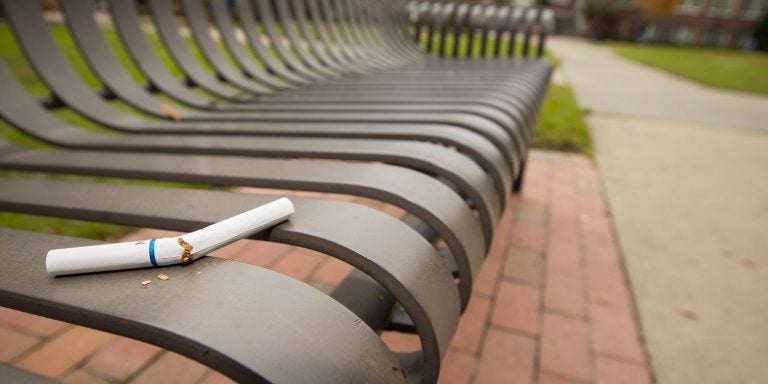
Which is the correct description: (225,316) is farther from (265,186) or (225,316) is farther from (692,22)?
(692,22)

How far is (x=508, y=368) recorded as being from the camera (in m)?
1.46

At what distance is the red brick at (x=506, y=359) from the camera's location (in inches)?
56.1

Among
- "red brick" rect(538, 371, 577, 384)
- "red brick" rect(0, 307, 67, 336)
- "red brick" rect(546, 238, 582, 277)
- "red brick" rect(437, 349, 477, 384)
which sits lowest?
"red brick" rect(0, 307, 67, 336)

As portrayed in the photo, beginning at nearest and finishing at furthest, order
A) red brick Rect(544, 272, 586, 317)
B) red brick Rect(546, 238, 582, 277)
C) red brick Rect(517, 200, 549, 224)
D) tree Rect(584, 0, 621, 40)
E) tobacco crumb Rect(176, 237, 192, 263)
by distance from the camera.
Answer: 1. tobacco crumb Rect(176, 237, 192, 263)
2. red brick Rect(544, 272, 586, 317)
3. red brick Rect(546, 238, 582, 277)
4. red brick Rect(517, 200, 549, 224)
5. tree Rect(584, 0, 621, 40)

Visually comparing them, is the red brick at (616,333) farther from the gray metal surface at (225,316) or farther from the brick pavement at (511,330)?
the gray metal surface at (225,316)

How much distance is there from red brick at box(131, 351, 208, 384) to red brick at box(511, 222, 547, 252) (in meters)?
1.46

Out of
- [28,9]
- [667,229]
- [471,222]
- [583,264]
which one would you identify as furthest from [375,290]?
[667,229]

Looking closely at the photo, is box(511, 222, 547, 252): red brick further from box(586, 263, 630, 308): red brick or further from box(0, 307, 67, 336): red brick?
box(0, 307, 67, 336): red brick

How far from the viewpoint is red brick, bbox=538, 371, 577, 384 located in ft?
4.63

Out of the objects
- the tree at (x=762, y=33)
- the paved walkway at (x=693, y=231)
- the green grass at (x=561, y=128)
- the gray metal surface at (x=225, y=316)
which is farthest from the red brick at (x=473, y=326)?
the tree at (x=762, y=33)

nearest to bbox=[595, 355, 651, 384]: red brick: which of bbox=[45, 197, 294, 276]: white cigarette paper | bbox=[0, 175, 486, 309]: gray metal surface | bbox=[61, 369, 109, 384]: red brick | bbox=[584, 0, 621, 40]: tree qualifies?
bbox=[0, 175, 486, 309]: gray metal surface

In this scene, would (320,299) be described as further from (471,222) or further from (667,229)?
(667,229)

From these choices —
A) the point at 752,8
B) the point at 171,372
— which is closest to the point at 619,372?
the point at 171,372

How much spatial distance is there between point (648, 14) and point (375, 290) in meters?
39.9
